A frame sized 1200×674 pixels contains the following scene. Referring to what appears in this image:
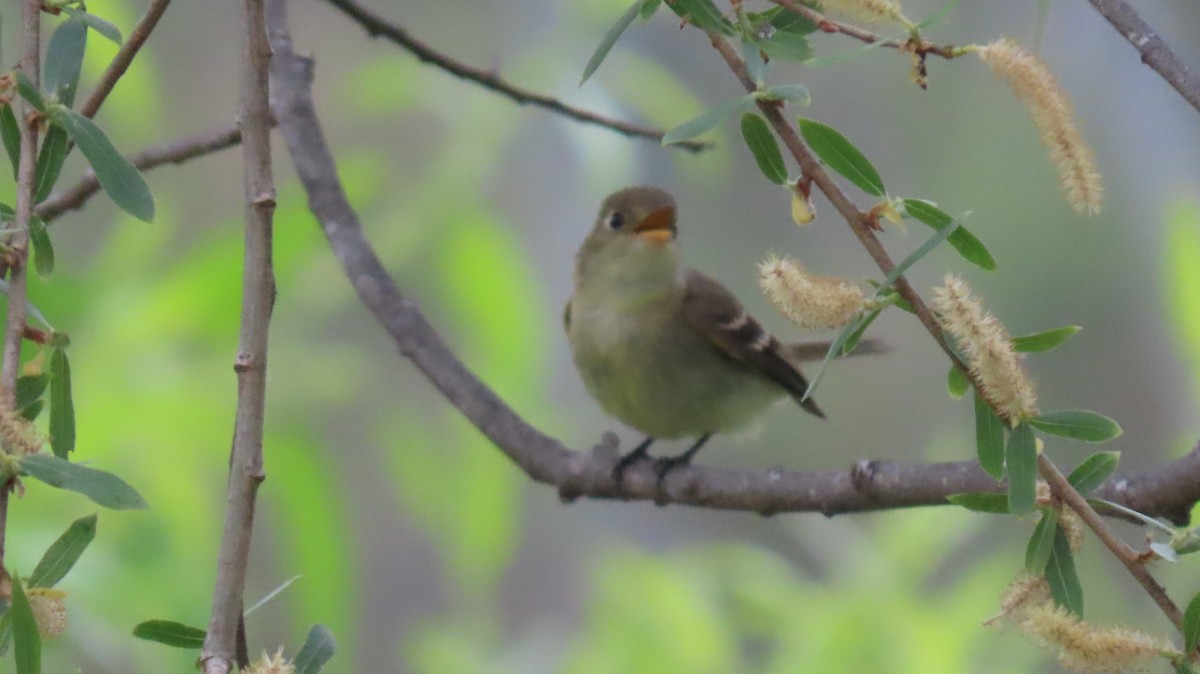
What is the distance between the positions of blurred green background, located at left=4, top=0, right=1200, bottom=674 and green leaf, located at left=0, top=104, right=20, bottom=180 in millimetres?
803

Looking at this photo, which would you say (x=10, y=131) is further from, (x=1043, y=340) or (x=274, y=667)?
(x=1043, y=340)

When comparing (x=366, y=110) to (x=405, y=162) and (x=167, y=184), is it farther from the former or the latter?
(x=167, y=184)

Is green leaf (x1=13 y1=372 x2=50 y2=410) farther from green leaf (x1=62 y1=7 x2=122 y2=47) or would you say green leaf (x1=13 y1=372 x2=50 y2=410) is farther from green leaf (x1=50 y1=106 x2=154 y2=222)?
green leaf (x1=62 y1=7 x2=122 y2=47)

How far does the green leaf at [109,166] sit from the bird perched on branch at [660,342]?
5.89ft

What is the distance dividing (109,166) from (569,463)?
3.28 feet

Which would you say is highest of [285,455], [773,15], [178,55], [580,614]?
[773,15]

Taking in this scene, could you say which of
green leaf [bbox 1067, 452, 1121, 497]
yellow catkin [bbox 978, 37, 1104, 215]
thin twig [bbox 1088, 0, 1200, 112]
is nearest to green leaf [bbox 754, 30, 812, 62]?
yellow catkin [bbox 978, 37, 1104, 215]

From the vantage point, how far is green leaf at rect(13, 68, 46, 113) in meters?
0.86

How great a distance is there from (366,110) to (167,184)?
80cm

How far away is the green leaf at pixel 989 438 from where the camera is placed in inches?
33.8

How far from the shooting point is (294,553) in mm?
2188

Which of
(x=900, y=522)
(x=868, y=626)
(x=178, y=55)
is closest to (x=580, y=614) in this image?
(x=900, y=522)

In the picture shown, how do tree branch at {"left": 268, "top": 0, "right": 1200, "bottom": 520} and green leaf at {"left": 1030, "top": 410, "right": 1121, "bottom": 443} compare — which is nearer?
green leaf at {"left": 1030, "top": 410, "right": 1121, "bottom": 443}

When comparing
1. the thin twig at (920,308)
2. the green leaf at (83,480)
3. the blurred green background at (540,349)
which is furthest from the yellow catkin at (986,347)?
the green leaf at (83,480)
